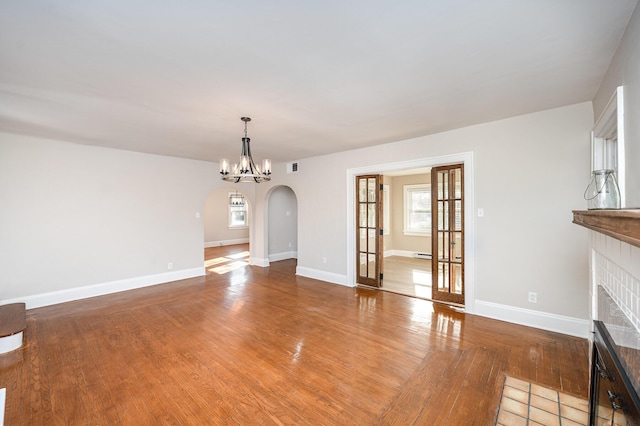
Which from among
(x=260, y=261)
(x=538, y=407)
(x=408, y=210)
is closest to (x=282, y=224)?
(x=260, y=261)

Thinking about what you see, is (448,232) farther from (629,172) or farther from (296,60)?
(296,60)

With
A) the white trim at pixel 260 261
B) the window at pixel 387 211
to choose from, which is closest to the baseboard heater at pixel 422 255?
the window at pixel 387 211

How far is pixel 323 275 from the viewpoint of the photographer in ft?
19.0

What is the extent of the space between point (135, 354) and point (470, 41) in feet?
13.5

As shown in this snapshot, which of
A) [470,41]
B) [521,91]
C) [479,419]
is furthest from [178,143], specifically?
[479,419]

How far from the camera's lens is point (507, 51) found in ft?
6.57

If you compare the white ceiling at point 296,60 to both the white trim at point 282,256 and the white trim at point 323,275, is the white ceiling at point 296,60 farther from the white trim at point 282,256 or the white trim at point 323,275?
the white trim at point 282,256

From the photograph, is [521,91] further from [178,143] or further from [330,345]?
[178,143]

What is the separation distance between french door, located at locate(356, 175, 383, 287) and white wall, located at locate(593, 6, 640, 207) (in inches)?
132

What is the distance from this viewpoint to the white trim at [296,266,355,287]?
5.44m

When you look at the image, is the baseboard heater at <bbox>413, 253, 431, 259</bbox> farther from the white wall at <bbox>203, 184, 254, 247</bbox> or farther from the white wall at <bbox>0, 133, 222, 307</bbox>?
the white wall at <bbox>203, 184, 254, 247</bbox>

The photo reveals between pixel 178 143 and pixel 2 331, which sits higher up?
pixel 178 143

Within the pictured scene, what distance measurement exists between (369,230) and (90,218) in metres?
4.99

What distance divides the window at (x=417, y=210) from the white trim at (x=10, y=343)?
7993 millimetres
